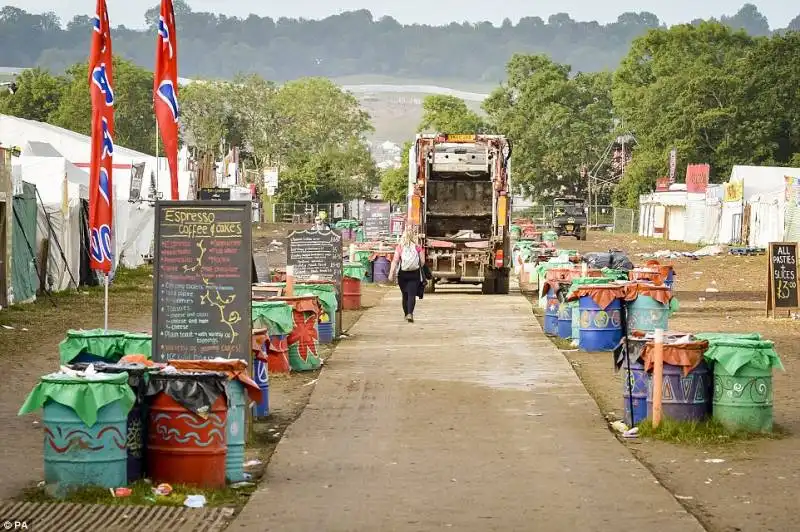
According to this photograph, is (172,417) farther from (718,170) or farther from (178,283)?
(718,170)

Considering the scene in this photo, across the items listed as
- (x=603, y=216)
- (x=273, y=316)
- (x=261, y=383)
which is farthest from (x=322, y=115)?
(x=261, y=383)

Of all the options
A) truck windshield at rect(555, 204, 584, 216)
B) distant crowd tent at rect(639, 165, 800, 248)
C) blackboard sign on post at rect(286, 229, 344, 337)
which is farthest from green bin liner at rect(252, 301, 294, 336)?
truck windshield at rect(555, 204, 584, 216)

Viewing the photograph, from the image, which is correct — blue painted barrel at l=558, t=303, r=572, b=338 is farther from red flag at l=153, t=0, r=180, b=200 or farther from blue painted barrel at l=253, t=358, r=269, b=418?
blue painted barrel at l=253, t=358, r=269, b=418

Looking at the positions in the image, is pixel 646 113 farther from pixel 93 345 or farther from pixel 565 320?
pixel 93 345

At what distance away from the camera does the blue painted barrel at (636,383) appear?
41.8 feet

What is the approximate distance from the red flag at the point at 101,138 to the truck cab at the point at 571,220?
6631 centimetres

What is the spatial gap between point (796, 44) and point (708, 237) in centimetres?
2079

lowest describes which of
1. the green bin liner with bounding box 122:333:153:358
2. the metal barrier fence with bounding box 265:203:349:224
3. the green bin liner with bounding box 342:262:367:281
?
the metal barrier fence with bounding box 265:203:349:224

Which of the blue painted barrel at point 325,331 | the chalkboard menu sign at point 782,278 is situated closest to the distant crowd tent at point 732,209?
the chalkboard menu sign at point 782,278

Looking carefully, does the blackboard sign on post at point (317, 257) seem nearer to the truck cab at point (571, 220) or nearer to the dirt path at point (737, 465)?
the dirt path at point (737, 465)

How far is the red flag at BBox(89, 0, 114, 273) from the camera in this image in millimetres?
16484

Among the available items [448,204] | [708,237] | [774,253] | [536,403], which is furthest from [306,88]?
[536,403]

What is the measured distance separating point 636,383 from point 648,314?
5983 millimetres

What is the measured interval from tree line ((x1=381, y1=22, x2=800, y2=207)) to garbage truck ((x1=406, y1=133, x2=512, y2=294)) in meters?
56.8
